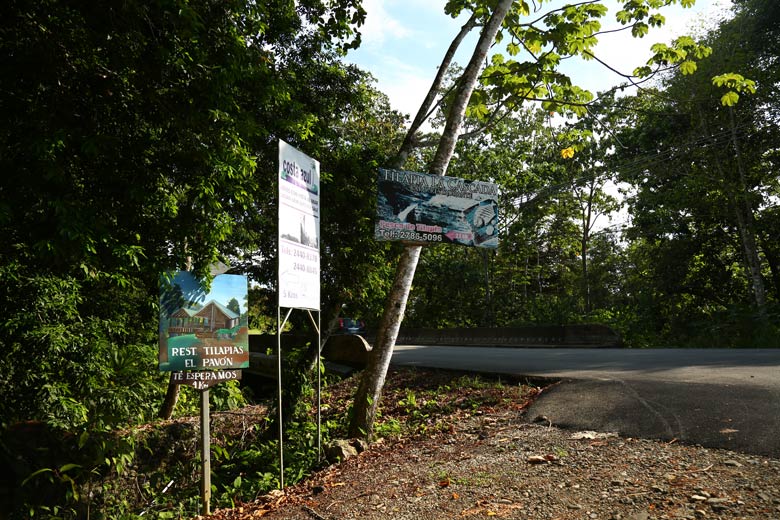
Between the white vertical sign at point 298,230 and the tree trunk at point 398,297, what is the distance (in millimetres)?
1175

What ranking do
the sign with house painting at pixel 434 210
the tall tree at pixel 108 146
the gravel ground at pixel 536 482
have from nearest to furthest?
1. the gravel ground at pixel 536 482
2. the tall tree at pixel 108 146
3. the sign with house painting at pixel 434 210

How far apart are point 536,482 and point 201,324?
346 cm

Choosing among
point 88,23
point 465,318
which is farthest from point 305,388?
point 465,318

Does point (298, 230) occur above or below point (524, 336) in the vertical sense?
above

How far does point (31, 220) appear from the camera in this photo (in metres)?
5.66

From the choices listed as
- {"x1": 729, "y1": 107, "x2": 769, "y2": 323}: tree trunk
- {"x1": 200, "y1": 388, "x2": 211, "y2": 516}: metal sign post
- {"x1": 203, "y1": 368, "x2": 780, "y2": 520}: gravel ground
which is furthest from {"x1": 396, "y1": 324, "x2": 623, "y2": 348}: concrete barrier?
{"x1": 200, "y1": 388, "x2": 211, "y2": 516}: metal sign post

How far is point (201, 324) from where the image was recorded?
5.46m

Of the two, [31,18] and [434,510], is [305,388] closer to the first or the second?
[434,510]

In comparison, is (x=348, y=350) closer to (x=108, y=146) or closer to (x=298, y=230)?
(x=298, y=230)

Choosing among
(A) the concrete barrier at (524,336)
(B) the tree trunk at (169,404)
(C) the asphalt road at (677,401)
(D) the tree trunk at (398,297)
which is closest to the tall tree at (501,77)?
(D) the tree trunk at (398,297)

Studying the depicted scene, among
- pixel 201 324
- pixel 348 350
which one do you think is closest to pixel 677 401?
pixel 201 324

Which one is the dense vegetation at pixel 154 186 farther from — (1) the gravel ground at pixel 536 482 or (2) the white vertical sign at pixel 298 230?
(1) the gravel ground at pixel 536 482

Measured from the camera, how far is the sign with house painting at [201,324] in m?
5.30

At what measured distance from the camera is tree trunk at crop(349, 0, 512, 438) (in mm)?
6844
